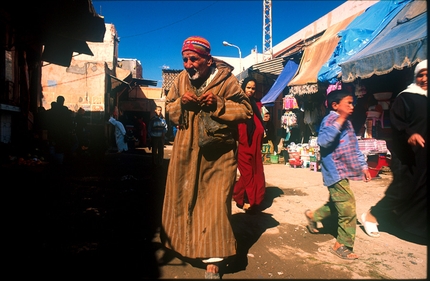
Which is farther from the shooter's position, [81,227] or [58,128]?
[58,128]

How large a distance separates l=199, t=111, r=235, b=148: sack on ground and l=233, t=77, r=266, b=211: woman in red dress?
1873 mm

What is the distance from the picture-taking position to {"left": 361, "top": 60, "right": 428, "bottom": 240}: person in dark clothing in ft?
10.4

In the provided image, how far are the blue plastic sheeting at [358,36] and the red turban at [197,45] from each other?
19.7 feet

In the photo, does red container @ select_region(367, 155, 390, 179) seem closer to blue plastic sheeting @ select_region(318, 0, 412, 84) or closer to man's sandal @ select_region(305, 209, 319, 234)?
blue plastic sheeting @ select_region(318, 0, 412, 84)

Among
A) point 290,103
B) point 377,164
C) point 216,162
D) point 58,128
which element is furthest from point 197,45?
point 290,103

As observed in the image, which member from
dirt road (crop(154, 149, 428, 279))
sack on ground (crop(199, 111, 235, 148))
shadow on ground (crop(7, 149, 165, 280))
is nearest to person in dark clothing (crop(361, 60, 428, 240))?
dirt road (crop(154, 149, 428, 279))

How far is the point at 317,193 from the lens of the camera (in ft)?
18.8

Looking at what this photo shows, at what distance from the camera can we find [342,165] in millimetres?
2883

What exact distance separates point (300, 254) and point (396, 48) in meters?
4.86

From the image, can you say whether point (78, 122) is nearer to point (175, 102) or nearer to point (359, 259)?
point (175, 102)

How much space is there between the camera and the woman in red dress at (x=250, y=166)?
4.31 meters

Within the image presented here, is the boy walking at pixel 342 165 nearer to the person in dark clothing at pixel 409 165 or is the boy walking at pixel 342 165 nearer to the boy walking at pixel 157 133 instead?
the person in dark clothing at pixel 409 165

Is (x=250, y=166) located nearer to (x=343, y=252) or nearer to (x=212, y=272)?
(x=343, y=252)

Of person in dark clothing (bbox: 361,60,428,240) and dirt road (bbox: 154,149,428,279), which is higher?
person in dark clothing (bbox: 361,60,428,240)
